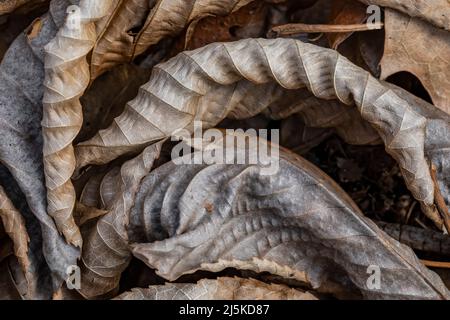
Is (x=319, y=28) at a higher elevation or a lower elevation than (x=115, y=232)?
higher

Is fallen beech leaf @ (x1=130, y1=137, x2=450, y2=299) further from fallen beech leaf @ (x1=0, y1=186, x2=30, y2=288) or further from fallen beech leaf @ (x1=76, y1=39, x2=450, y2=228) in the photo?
fallen beech leaf @ (x1=0, y1=186, x2=30, y2=288)

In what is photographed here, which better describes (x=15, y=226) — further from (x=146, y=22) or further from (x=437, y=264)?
(x=437, y=264)

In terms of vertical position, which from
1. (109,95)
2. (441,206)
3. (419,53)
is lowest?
(441,206)

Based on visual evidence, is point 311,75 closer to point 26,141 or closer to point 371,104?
point 371,104

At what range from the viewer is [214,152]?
179cm

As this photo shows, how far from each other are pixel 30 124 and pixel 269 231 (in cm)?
73

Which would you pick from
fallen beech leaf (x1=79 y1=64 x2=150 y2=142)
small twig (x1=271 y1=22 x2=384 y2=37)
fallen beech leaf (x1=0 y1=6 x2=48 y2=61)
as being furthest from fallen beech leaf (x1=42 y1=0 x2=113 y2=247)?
small twig (x1=271 y1=22 x2=384 y2=37)

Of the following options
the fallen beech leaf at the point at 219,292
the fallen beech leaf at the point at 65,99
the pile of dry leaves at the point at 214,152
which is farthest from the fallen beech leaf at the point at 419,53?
the fallen beech leaf at the point at 65,99

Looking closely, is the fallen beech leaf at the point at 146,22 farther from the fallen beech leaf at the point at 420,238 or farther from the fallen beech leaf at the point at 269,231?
the fallen beech leaf at the point at 420,238

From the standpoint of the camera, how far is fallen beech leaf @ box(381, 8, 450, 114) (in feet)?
5.98

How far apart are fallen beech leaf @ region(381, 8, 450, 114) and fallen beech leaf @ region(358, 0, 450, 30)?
25 millimetres

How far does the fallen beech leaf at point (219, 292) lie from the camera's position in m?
1.71

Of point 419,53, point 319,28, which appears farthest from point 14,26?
point 419,53

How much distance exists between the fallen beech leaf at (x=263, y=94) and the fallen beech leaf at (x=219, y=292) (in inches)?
15.4
